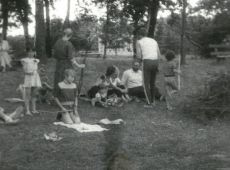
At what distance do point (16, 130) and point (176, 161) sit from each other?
360 centimetres

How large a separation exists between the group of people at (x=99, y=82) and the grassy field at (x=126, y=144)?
0.50 m

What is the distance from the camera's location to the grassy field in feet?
22.4

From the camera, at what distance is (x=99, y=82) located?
1347 centimetres

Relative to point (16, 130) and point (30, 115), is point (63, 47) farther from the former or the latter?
point (16, 130)

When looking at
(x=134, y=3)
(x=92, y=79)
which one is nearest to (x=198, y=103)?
(x=92, y=79)

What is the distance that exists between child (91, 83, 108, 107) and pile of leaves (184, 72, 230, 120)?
255 centimetres

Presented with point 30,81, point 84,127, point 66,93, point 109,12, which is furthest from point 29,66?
point 109,12

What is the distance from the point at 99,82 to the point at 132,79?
1005 millimetres

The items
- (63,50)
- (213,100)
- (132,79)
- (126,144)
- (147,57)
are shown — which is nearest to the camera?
(126,144)

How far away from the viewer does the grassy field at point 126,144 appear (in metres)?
6.82

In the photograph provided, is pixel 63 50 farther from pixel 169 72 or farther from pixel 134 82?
pixel 169 72

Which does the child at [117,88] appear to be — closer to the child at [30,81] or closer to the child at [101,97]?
the child at [101,97]

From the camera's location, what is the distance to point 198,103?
1127cm

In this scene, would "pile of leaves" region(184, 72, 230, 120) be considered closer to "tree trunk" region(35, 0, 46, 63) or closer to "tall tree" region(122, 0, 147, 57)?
"tree trunk" region(35, 0, 46, 63)
